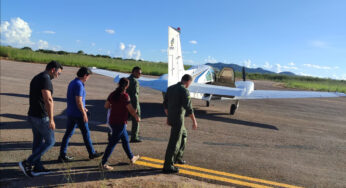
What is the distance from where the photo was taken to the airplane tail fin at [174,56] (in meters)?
8.24

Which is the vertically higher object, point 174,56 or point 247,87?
point 174,56

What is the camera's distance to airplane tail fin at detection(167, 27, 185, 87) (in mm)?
8241

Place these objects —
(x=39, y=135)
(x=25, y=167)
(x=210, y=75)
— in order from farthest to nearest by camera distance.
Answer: (x=210, y=75) < (x=39, y=135) < (x=25, y=167)

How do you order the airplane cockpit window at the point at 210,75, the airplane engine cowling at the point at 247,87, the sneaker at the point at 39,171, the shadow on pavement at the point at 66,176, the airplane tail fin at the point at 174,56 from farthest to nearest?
the airplane cockpit window at the point at 210,75 → the airplane engine cowling at the point at 247,87 → the airplane tail fin at the point at 174,56 → the sneaker at the point at 39,171 → the shadow on pavement at the point at 66,176

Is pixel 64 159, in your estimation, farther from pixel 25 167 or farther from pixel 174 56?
pixel 174 56

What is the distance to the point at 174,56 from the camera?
28.7 feet

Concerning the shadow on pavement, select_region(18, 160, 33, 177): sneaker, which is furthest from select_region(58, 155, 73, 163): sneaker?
select_region(18, 160, 33, 177): sneaker

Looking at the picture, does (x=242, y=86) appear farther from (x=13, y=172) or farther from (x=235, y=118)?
(x=13, y=172)

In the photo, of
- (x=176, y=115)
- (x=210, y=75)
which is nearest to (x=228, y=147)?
(x=176, y=115)

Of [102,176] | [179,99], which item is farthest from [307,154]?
[102,176]

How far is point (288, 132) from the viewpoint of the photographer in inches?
331

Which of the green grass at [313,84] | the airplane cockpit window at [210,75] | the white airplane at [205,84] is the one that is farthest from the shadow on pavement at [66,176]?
the green grass at [313,84]

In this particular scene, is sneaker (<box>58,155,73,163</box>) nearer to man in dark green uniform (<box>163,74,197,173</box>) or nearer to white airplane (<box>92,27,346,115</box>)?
man in dark green uniform (<box>163,74,197,173</box>)

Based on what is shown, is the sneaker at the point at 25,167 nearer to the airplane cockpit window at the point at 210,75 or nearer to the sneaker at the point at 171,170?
the sneaker at the point at 171,170
